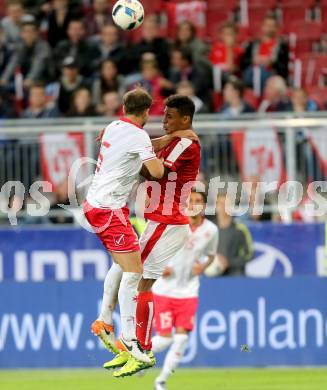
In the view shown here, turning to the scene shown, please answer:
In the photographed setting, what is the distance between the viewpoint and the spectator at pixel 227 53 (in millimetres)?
19328

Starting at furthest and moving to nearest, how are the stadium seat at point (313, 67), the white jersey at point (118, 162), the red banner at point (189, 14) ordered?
the red banner at point (189, 14), the stadium seat at point (313, 67), the white jersey at point (118, 162)

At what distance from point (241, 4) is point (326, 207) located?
495 cm

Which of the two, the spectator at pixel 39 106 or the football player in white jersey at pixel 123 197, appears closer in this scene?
the football player in white jersey at pixel 123 197

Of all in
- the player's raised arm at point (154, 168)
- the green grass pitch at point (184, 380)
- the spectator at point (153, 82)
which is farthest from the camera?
the spectator at point (153, 82)

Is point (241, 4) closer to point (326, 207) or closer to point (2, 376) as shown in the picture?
point (326, 207)

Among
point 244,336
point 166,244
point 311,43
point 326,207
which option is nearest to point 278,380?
point 244,336

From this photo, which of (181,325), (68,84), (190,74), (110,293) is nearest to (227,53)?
(190,74)

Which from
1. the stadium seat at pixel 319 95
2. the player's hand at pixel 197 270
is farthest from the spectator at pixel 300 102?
the player's hand at pixel 197 270

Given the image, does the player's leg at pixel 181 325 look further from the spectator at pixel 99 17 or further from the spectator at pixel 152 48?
the spectator at pixel 99 17

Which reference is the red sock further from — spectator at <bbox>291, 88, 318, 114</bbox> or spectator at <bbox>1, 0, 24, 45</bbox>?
spectator at <bbox>1, 0, 24, 45</bbox>

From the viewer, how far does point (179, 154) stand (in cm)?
1186

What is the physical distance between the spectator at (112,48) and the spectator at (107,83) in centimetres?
32

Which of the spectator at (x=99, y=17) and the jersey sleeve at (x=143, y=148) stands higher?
the spectator at (x=99, y=17)

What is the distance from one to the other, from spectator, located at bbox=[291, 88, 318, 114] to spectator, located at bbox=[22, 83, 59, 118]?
3.27m
